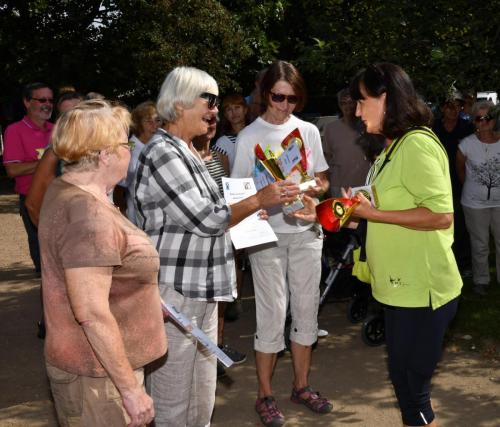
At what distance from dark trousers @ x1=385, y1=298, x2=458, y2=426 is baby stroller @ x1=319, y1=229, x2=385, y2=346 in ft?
8.15

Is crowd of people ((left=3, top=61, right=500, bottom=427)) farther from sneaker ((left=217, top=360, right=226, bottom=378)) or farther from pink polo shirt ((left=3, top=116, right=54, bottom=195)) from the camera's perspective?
pink polo shirt ((left=3, top=116, right=54, bottom=195))

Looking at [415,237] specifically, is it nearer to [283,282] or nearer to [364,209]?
[364,209]

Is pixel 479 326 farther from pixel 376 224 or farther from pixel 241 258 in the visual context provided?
pixel 376 224

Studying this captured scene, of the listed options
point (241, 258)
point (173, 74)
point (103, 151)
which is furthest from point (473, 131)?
point (103, 151)

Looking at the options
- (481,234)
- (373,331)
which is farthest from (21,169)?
(481,234)

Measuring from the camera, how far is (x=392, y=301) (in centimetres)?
315

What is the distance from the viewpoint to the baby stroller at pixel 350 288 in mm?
5809

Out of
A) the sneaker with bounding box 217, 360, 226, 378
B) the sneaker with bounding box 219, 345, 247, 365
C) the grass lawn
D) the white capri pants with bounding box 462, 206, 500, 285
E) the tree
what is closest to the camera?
the sneaker with bounding box 217, 360, 226, 378

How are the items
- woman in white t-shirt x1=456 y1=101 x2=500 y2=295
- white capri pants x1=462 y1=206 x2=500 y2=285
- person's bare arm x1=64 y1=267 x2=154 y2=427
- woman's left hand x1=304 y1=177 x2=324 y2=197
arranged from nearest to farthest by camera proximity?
person's bare arm x1=64 y1=267 x2=154 y2=427 < woman's left hand x1=304 y1=177 x2=324 y2=197 < woman in white t-shirt x1=456 y1=101 x2=500 y2=295 < white capri pants x1=462 y1=206 x2=500 y2=285

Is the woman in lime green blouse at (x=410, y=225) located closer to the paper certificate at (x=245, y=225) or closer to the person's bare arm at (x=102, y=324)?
the paper certificate at (x=245, y=225)

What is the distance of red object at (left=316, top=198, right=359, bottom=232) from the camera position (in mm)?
3127

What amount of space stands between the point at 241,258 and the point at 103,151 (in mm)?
4216

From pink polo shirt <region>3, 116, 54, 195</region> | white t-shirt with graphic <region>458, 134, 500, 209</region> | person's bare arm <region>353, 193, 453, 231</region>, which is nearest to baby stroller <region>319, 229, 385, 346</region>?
white t-shirt with graphic <region>458, 134, 500, 209</region>

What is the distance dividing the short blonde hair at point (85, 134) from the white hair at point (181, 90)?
729mm
